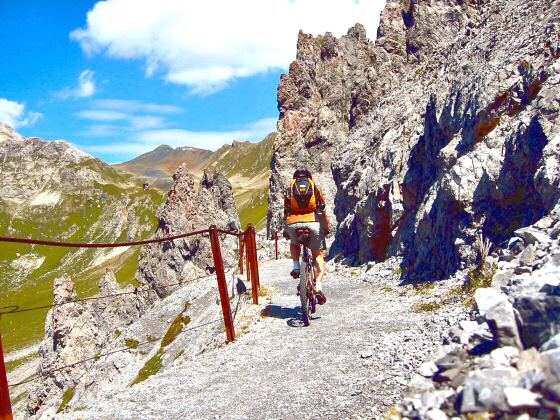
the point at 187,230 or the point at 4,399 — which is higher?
the point at 187,230

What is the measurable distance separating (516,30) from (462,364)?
15.8 meters

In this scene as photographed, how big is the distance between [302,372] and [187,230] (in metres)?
47.9

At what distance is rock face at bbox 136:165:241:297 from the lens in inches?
2010

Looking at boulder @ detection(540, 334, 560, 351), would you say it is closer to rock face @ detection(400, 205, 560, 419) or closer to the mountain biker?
rock face @ detection(400, 205, 560, 419)

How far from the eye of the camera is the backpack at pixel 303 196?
11.4m

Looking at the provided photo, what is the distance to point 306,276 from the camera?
11.6m

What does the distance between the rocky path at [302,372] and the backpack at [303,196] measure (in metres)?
3.15

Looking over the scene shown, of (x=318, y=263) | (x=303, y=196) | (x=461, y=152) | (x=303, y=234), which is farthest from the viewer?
(x=461, y=152)

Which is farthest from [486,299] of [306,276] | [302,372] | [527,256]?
[306,276]

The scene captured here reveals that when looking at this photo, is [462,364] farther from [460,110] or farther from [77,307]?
[77,307]

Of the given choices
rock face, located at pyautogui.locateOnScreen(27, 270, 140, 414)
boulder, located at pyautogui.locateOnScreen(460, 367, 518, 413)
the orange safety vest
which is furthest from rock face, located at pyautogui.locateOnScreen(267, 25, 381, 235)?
boulder, located at pyautogui.locateOnScreen(460, 367, 518, 413)

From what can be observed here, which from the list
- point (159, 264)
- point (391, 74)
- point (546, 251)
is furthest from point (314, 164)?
point (546, 251)

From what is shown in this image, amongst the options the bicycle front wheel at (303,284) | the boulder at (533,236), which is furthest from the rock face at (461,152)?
the bicycle front wheel at (303,284)

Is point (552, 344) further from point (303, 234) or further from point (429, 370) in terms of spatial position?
point (303, 234)
